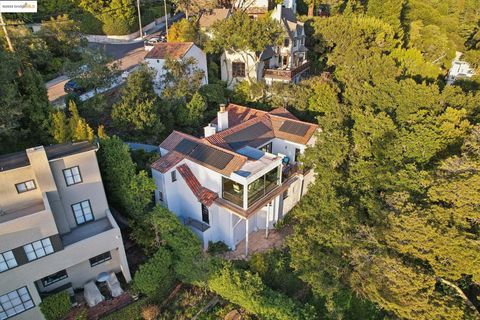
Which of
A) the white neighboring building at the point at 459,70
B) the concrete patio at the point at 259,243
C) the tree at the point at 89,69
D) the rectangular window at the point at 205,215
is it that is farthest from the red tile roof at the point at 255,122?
the white neighboring building at the point at 459,70

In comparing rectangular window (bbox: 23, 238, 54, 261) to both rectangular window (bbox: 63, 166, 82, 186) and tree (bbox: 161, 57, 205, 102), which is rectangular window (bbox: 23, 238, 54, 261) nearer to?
rectangular window (bbox: 63, 166, 82, 186)

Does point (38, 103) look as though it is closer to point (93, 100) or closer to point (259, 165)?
point (93, 100)

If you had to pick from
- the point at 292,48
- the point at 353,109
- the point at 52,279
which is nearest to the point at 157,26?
the point at 292,48

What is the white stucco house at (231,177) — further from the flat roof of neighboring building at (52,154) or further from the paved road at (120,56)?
the paved road at (120,56)

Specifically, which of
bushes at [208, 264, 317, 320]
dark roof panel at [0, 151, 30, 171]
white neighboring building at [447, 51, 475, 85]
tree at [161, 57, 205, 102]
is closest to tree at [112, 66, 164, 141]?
tree at [161, 57, 205, 102]

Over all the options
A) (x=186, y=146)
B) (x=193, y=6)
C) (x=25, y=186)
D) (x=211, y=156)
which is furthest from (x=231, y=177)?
(x=193, y=6)

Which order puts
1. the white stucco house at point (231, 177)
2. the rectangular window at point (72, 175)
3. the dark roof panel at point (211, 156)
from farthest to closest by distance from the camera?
the dark roof panel at point (211, 156) < the white stucco house at point (231, 177) < the rectangular window at point (72, 175)

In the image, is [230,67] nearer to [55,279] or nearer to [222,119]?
[222,119]
